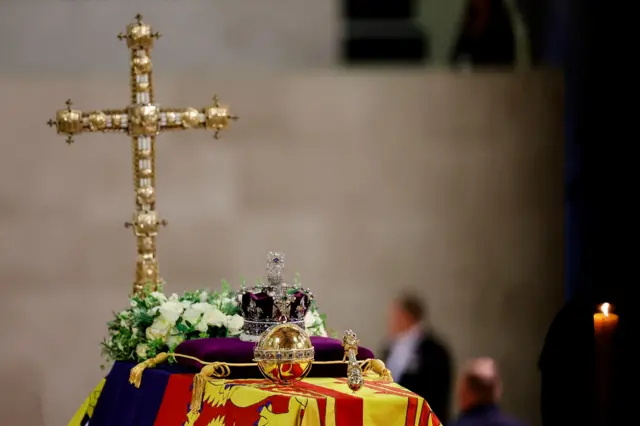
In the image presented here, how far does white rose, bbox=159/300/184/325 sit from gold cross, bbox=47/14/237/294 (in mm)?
525

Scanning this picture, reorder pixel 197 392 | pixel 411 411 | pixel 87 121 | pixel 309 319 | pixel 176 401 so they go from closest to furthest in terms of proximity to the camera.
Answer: pixel 411 411 < pixel 197 392 < pixel 176 401 < pixel 309 319 < pixel 87 121

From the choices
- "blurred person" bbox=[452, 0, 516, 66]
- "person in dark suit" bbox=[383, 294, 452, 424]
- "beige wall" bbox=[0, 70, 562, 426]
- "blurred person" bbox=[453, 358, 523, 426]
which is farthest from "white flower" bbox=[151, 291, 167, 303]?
"blurred person" bbox=[452, 0, 516, 66]

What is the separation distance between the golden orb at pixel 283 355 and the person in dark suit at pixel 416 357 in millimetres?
3675

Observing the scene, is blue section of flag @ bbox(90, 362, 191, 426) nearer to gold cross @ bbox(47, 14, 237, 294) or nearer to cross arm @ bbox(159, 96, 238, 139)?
gold cross @ bbox(47, 14, 237, 294)

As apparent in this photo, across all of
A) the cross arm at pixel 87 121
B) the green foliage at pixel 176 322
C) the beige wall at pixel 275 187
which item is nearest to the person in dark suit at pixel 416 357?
the beige wall at pixel 275 187

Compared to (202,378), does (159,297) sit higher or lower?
higher

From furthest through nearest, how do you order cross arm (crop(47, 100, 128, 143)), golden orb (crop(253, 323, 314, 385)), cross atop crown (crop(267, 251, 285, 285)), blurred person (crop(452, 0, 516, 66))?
blurred person (crop(452, 0, 516, 66)), cross arm (crop(47, 100, 128, 143)), cross atop crown (crop(267, 251, 285, 285)), golden orb (crop(253, 323, 314, 385))

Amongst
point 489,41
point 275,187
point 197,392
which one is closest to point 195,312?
point 197,392

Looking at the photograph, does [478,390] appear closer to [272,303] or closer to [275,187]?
[275,187]

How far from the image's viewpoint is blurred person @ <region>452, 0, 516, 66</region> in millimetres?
7941

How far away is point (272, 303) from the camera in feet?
13.3

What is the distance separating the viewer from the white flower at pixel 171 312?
4473mm

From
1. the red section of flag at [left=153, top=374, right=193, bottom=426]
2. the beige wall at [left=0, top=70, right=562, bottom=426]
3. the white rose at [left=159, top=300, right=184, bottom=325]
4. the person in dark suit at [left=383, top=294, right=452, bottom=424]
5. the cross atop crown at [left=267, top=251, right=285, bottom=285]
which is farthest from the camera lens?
the person in dark suit at [left=383, top=294, right=452, bottom=424]

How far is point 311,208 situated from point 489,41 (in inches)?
54.3
